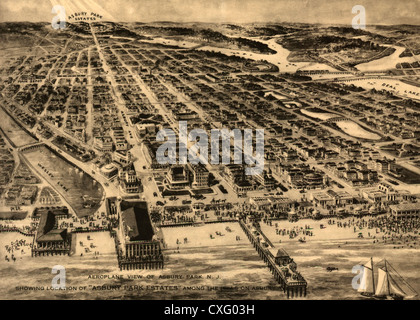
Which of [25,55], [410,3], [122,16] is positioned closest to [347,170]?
[410,3]

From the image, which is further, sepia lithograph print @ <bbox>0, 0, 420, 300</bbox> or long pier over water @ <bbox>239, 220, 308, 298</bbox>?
sepia lithograph print @ <bbox>0, 0, 420, 300</bbox>

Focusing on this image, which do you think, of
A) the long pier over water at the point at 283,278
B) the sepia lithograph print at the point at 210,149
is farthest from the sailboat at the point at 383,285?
the long pier over water at the point at 283,278

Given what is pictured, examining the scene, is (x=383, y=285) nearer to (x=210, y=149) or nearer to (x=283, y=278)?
(x=283, y=278)

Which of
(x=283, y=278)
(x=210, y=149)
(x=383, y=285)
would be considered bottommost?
(x=383, y=285)

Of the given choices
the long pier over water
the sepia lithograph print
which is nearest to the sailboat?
the sepia lithograph print

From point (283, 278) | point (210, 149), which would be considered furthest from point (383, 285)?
point (210, 149)

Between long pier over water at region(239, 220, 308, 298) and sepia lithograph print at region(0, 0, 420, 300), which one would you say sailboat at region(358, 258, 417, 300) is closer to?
sepia lithograph print at region(0, 0, 420, 300)

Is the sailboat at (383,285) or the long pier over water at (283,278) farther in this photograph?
the sailboat at (383,285)

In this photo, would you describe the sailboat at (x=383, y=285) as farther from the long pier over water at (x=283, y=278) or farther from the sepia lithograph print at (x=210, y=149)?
the long pier over water at (x=283, y=278)
